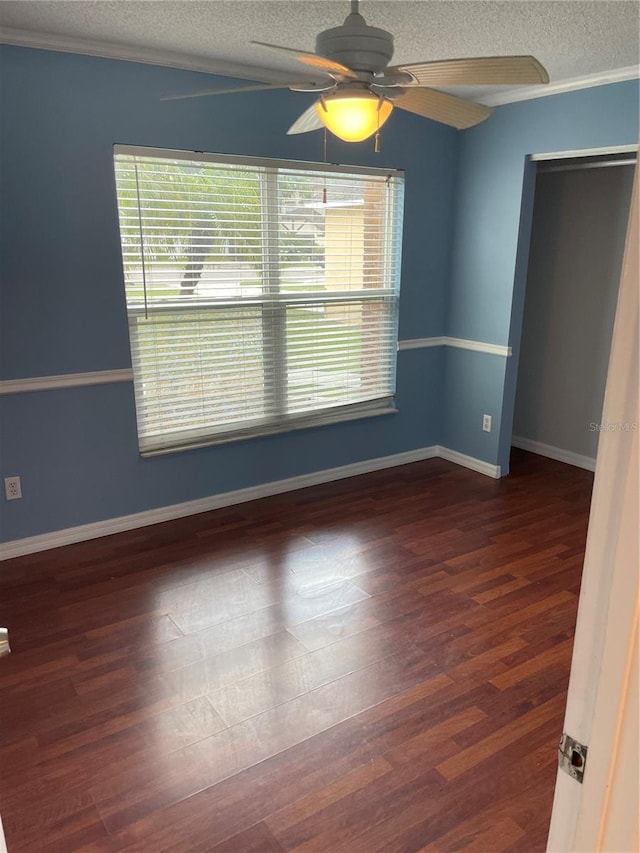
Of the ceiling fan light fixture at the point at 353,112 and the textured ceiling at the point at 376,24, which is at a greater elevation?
the textured ceiling at the point at 376,24

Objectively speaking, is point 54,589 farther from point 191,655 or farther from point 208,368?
point 208,368

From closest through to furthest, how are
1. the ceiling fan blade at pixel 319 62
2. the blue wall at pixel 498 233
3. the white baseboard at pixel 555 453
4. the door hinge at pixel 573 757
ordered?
the door hinge at pixel 573 757 < the ceiling fan blade at pixel 319 62 < the blue wall at pixel 498 233 < the white baseboard at pixel 555 453

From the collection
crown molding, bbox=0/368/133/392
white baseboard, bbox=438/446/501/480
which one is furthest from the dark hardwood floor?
crown molding, bbox=0/368/133/392

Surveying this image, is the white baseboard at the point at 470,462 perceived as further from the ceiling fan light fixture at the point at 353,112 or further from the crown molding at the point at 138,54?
the ceiling fan light fixture at the point at 353,112

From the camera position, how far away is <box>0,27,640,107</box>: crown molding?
8.69 feet

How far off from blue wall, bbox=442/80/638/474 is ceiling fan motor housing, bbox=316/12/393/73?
6.40ft

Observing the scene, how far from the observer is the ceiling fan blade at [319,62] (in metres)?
1.68

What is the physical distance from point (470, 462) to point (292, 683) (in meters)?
2.52

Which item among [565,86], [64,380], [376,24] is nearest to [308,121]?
[376,24]

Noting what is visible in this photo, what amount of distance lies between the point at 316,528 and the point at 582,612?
2.78 m

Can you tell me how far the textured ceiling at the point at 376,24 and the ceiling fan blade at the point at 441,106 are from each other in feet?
1.19

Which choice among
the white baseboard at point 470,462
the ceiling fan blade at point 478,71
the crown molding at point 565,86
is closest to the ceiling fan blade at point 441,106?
the ceiling fan blade at point 478,71

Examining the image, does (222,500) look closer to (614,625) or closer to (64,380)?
(64,380)

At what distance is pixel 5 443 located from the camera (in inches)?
118
